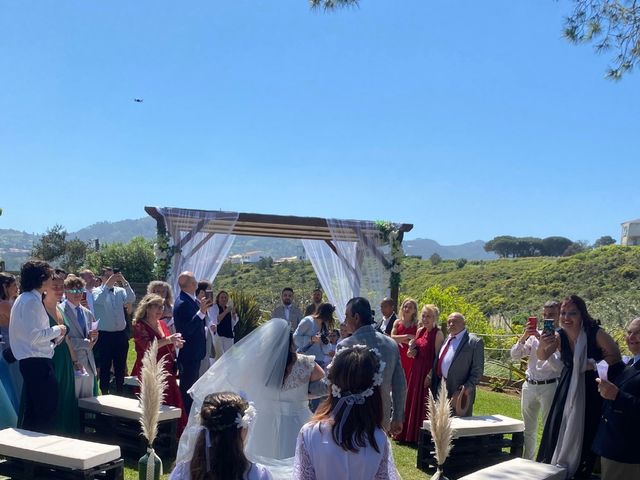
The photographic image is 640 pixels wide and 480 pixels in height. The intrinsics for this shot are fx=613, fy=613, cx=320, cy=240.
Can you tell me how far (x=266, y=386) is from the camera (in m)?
4.61

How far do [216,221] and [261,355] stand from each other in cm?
716

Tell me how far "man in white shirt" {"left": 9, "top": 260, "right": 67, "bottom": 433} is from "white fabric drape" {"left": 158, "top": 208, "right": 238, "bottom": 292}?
5621 mm

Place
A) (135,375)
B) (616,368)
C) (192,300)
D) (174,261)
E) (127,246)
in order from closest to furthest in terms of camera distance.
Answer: (616,368)
(192,300)
(135,375)
(174,261)
(127,246)

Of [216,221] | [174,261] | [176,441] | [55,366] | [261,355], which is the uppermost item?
[216,221]

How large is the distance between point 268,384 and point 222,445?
201cm

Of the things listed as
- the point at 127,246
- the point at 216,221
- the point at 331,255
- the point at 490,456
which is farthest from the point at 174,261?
the point at 127,246

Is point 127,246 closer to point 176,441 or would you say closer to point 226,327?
point 226,327

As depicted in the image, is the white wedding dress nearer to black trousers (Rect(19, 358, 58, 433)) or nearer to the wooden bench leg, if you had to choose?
black trousers (Rect(19, 358, 58, 433))

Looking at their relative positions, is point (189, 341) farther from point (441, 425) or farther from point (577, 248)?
point (577, 248)

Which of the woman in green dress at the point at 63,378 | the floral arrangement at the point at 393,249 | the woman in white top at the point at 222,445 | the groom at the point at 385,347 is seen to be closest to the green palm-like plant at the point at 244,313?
the floral arrangement at the point at 393,249

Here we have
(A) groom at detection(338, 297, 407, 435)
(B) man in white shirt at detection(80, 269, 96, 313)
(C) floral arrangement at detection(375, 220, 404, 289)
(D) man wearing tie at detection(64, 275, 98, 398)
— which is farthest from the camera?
(C) floral arrangement at detection(375, 220, 404, 289)

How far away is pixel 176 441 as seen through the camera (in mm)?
6184

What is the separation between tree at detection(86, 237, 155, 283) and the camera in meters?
24.2

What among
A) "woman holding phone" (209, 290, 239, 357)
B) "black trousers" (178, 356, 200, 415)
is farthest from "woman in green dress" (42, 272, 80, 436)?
"woman holding phone" (209, 290, 239, 357)
